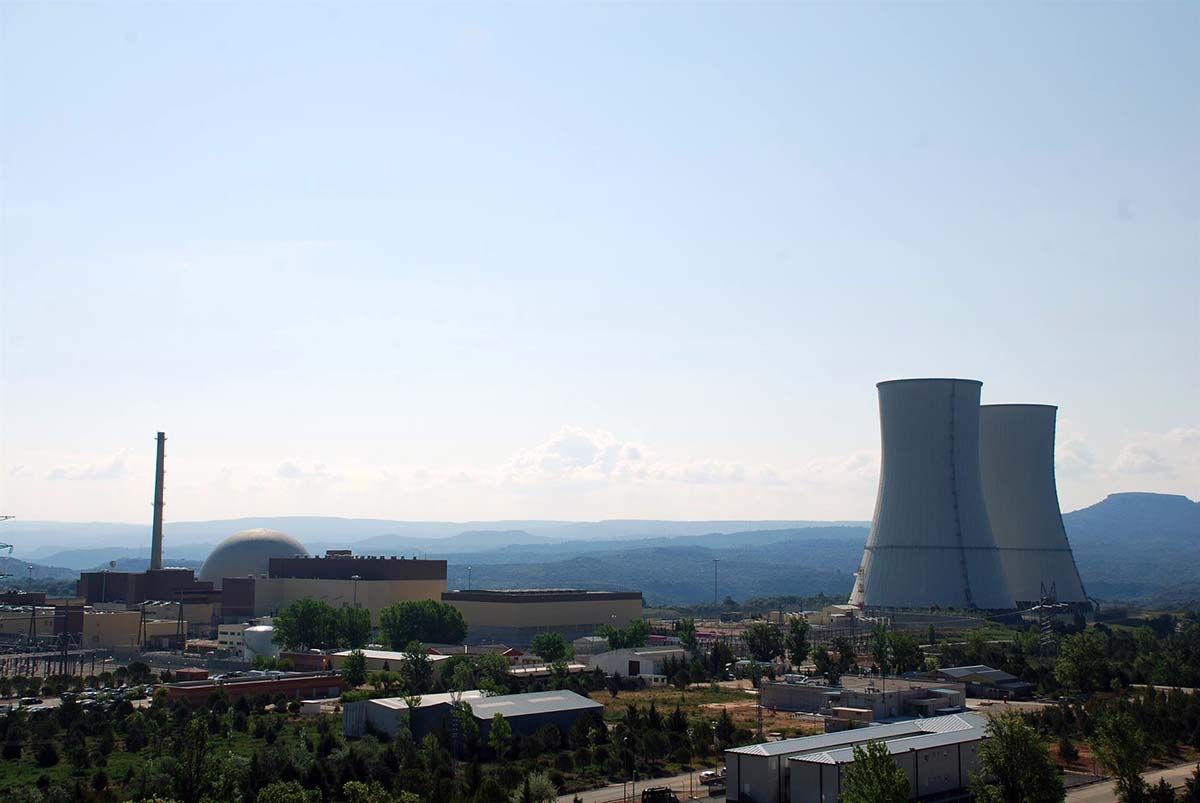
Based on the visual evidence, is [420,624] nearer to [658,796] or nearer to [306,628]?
[306,628]

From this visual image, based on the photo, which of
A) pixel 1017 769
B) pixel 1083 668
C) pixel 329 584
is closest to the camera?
pixel 1017 769

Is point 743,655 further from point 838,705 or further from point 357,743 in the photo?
point 357,743

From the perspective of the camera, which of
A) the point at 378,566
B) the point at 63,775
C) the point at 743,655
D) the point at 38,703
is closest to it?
the point at 63,775

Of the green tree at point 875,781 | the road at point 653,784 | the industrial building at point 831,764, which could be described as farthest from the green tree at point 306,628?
the green tree at point 875,781

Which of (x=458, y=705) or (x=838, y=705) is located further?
(x=838, y=705)

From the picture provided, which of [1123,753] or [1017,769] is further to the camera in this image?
[1123,753]

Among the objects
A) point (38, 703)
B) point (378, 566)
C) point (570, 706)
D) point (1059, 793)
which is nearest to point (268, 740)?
point (570, 706)

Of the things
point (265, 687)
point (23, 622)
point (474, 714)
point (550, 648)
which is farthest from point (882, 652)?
point (23, 622)
